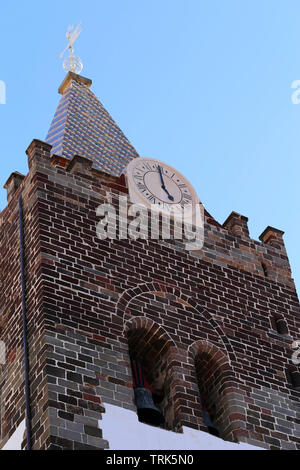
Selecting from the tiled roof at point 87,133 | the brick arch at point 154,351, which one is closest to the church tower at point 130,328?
the brick arch at point 154,351

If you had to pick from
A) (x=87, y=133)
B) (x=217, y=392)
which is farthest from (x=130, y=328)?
(x=87, y=133)

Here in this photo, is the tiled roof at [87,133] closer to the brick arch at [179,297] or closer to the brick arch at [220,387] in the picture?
the brick arch at [179,297]

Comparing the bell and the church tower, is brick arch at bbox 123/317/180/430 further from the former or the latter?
the bell

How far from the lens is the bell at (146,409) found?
2508 cm

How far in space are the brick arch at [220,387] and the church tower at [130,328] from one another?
0.03 m

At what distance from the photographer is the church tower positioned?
24.0 meters

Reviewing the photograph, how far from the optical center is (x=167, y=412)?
84.2 feet

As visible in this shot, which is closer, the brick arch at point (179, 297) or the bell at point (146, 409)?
the bell at point (146, 409)

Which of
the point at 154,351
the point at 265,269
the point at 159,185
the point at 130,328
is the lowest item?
the point at 154,351

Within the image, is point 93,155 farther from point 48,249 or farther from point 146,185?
point 48,249

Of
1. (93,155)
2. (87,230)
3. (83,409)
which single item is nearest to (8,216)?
(87,230)

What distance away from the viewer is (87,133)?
33.8m

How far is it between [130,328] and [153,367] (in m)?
1.13

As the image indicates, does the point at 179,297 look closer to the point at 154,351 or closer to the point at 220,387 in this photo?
the point at 154,351
